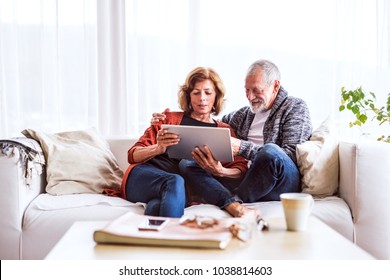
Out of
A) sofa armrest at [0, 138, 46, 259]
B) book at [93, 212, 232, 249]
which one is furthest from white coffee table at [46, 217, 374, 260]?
sofa armrest at [0, 138, 46, 259]

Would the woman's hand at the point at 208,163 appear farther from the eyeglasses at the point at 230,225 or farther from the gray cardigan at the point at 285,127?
the eyeglasses at the point at 230,225

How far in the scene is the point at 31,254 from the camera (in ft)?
6.98

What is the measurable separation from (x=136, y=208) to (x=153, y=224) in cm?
82

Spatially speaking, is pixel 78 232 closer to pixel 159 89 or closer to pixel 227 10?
pixel 159 89

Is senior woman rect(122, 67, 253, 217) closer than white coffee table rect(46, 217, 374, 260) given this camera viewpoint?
No

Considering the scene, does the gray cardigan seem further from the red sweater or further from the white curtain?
the white curtain

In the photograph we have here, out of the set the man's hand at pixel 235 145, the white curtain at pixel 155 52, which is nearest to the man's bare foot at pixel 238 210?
the man's hand at pixel 235 145

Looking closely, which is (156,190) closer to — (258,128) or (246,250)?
(258,128)

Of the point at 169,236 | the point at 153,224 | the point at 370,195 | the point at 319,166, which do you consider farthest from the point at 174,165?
the point at 169,236

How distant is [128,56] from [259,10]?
0.89m

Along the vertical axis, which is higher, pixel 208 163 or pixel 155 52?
pixel 155 52

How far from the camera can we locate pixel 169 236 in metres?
1.28

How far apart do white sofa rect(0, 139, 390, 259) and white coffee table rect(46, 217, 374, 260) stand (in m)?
0.73

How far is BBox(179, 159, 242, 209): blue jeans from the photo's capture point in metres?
2.18
